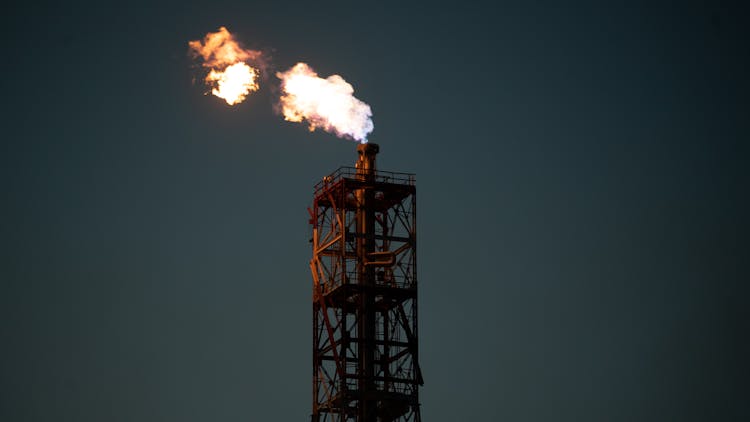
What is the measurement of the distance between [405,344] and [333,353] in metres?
4.80

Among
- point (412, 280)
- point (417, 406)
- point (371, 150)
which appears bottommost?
point (417, 406)

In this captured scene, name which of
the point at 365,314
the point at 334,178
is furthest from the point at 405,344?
the point at 334,178

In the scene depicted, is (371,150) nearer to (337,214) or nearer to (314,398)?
(337,214)

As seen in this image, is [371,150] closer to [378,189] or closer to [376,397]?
[378,189]

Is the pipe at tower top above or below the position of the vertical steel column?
above

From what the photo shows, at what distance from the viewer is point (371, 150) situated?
433ft

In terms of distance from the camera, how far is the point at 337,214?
13050 cm

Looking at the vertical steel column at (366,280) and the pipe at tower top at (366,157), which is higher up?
the pipe at tower top at (366,157)

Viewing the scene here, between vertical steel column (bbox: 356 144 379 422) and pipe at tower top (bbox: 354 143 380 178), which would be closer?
vertical steel column (bbox: 356 144 379 422)

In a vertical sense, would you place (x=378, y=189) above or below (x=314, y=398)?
above

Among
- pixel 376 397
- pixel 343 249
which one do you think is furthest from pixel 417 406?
pixel 343 249

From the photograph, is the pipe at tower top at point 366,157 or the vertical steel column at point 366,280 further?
the pipe at tower top at point 366,157

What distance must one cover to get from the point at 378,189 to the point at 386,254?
505 centimetres

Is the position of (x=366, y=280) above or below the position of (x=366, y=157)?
below
